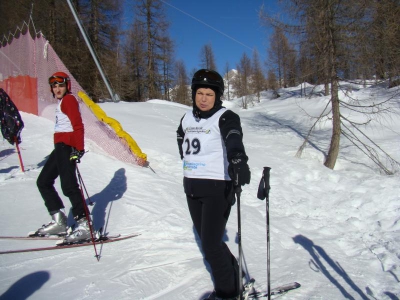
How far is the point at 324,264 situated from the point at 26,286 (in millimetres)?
3438

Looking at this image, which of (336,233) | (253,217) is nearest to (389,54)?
(336,233)

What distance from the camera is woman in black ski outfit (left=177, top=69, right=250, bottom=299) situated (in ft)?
8.33

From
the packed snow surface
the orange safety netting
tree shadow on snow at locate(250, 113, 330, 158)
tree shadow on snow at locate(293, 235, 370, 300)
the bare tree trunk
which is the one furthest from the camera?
tree shadow on snow at locate(250, 113, 330, 158)

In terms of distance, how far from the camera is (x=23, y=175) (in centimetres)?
575

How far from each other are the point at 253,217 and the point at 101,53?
21.2 metres

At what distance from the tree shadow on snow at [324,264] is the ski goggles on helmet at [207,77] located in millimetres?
2561

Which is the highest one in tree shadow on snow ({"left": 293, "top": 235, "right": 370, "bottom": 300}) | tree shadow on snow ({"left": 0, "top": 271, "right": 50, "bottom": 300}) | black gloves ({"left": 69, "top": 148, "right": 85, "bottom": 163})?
black gloves ({"left": 69, "top": 148, "right": 85, "bottom": 163})

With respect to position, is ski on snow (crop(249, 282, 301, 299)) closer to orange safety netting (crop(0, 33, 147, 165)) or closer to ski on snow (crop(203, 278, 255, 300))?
ski on snow (crop(203, 278, 255, 300))

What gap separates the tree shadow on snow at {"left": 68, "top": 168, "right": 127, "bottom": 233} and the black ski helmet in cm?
273

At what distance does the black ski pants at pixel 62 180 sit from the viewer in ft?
11.9

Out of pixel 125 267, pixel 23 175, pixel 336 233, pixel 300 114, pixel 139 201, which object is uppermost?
pixel 300 114

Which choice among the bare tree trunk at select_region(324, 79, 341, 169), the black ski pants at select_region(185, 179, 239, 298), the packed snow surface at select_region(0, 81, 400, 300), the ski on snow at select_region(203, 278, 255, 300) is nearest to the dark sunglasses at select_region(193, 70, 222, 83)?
the black ski pants at select_region(185, 179, 239, 298)

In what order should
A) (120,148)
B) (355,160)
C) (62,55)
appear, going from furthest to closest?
1. (62,55)
2. (355,160)
3. (120,148)

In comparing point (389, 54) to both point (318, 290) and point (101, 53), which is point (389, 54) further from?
point (101, 53)
